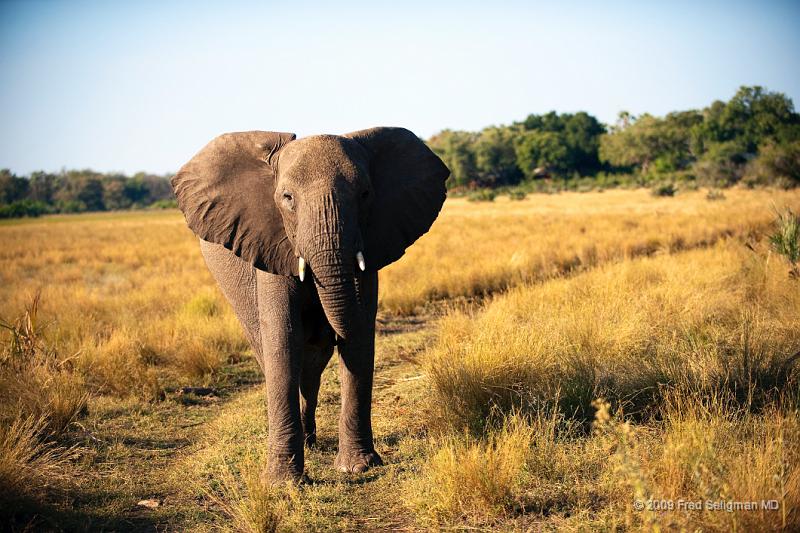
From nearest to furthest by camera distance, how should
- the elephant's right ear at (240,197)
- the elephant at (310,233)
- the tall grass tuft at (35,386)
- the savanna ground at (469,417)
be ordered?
the savanna ground at (469,417) < the elephant at (310,233) < the elephant's right ear at (240,197) < the tall grass tuft at (35,386)

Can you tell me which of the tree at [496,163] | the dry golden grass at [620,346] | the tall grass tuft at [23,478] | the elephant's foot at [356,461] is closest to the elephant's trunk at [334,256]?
the elephant's foot at [356,461]

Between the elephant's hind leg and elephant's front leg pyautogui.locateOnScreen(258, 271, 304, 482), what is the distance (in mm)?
729

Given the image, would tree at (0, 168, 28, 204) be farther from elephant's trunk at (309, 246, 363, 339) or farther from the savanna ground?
elephant's trunk at (309, 246, 363, 339)

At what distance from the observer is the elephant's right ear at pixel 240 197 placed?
4.77m

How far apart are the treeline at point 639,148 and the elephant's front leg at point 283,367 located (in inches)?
2023

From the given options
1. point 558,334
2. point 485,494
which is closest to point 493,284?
point 558,334

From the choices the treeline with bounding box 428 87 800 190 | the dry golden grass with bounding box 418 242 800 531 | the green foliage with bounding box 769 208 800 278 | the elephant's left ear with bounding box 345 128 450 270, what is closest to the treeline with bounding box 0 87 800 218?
the treeline with bounding box 428 87 800 190

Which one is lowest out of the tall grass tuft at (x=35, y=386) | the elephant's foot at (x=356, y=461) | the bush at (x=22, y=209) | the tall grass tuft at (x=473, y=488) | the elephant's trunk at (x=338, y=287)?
the elephant's foot at (x=356, y=461)

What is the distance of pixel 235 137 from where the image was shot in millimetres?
5195

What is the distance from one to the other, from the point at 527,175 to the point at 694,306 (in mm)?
78012

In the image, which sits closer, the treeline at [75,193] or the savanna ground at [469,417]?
the savanna ground at [469,417]

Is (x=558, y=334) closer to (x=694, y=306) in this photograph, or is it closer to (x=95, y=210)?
(x=694, y=306)

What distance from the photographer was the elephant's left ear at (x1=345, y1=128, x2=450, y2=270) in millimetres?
5035

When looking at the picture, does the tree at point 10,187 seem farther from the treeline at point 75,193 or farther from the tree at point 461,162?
the tree at point 461,162
